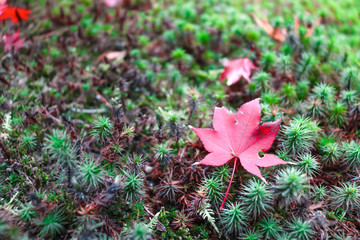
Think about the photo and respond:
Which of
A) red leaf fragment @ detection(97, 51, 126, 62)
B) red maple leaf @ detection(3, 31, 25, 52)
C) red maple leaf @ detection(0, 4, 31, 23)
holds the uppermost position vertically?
red maple leaf @ detection(0, 4, 31, 23)

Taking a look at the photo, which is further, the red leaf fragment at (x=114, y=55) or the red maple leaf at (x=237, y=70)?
the red leaf fragment at (x=114, y=55)

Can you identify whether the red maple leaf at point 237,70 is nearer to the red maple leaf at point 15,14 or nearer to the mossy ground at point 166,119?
the mossy ground at point 166,119

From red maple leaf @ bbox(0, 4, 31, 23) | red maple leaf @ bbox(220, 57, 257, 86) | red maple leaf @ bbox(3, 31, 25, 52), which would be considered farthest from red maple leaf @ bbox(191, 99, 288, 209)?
red maple leaf @ bbox(0, 4, 31, 23)

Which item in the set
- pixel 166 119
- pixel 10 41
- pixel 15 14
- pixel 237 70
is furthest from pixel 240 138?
pixel 15 14

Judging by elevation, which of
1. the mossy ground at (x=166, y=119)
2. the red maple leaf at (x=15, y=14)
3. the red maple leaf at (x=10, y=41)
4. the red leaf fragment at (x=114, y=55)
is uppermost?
the red maple leaf at (x=15, y=14)

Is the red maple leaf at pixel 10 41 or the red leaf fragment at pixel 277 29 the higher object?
the red maple leaf at pixel 10 41

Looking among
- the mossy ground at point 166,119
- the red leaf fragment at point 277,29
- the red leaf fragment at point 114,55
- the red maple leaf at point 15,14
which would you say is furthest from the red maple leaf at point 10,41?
the red leaf fragment at point 277,29

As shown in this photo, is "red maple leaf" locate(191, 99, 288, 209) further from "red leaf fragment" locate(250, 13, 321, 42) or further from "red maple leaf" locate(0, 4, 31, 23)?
"red maple leaf" locate(0, 4, 31, 23)
